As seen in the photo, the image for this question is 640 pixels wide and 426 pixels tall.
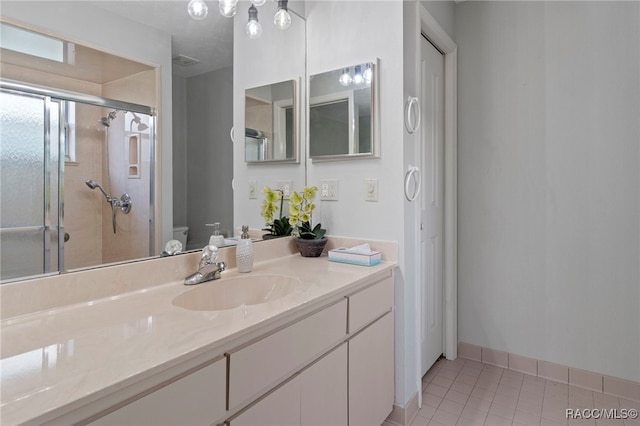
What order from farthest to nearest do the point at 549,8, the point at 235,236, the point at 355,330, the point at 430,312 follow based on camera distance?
the point at 430,312
the point at 549,8
the point at 235,236
the point at 355,330

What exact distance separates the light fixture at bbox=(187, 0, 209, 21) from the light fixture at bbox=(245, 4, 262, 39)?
267 mm

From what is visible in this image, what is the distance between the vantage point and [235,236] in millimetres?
1641

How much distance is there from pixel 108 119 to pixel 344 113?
1.12m

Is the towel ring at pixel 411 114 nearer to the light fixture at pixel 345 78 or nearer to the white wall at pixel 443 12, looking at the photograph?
the light fixture at pixel 345 78

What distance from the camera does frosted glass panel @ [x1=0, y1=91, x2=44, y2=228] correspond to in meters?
0.91

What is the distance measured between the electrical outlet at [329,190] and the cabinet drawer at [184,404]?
1216 mm


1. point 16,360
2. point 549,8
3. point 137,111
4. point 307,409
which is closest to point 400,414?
point 307,409

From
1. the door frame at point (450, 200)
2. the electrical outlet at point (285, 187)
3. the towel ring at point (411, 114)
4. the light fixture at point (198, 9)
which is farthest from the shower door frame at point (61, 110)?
the door frame at point (450, 200)

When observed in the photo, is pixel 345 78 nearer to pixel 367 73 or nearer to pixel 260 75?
pixel 367 73

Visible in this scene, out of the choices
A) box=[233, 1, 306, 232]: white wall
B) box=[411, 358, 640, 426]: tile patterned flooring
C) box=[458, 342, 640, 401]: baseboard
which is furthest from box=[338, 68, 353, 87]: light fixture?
box=[458, 342, 640, 401]: baseboard

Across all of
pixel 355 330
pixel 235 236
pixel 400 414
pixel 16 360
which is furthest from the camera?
pixel 400 414

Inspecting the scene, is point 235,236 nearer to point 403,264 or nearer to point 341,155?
point 341,155

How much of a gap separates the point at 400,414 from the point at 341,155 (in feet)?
4.36

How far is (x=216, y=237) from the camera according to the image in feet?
5.03
